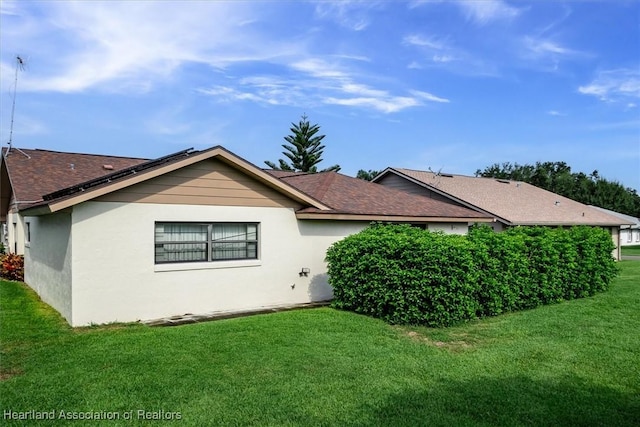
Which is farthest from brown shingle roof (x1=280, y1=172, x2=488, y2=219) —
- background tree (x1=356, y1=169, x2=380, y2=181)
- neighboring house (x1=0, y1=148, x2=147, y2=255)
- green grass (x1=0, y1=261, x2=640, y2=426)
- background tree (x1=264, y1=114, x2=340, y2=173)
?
background tree (x1=356, y1=169, x2=380, y2=181)

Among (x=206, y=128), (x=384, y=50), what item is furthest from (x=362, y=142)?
(x=384, y=50)

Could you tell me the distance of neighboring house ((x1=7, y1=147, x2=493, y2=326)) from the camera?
8711mm

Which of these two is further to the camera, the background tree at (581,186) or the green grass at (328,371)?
the background tree at (581,186)

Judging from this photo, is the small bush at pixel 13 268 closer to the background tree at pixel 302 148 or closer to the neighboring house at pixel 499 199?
the neighboring house at pixel 499 199

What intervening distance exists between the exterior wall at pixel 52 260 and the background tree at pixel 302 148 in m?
28.9

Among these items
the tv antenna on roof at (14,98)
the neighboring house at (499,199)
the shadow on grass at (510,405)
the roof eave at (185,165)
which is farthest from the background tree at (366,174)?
the shadow on grass at (510,405)

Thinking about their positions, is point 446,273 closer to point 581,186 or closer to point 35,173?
point 35,173

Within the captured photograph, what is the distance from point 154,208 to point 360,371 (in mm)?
5552

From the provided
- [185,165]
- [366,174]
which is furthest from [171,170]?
[366,174]

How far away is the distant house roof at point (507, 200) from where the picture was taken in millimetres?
21372

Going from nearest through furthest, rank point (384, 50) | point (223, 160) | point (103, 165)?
1. point (223, 160)
2. point (384, 50)
3. point (103, 165)

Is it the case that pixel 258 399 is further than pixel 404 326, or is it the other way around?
pixel 404 326

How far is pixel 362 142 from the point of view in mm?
27562

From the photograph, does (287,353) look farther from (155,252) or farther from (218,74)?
(218,74)
